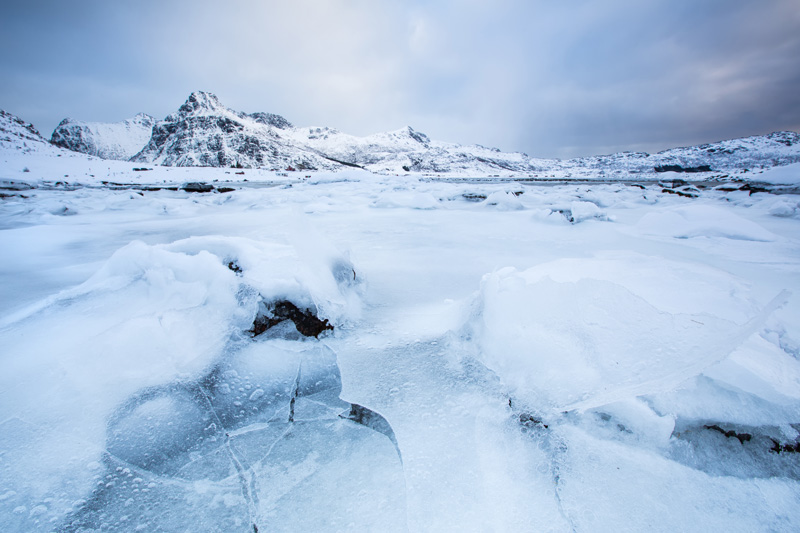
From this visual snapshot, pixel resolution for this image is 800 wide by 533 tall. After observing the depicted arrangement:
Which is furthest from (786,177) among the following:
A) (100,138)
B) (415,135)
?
(100,138)

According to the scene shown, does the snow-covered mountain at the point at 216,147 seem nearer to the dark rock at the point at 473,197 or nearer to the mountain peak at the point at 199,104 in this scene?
the mountain peak at the point at 199,104

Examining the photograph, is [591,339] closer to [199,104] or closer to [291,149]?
[291,149]

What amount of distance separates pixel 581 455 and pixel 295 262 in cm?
137

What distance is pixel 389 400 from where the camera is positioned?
104 cm

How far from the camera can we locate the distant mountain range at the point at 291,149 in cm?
4872

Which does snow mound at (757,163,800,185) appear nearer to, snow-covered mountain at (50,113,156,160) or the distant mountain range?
the distant mountain range

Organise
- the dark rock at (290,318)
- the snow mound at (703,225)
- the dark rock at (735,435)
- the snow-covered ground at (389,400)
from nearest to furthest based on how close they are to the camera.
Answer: the snow-covered ground at (389,400)
the dark rock at (735,435)
the dark rock at (290,318)
the snow mound at (703,225)

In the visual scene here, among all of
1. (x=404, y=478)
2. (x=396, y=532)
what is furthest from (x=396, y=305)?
(x=396, y=532)

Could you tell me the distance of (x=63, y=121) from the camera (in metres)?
106

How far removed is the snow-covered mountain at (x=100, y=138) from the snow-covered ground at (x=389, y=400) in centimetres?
12552

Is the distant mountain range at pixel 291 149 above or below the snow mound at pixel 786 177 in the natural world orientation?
above

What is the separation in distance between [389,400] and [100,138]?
478 feet

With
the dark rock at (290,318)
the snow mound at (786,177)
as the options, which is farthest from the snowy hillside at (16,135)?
the snow mound at (786,177)

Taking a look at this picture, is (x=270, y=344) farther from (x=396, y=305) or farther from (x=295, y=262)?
(x=396, y=305)
